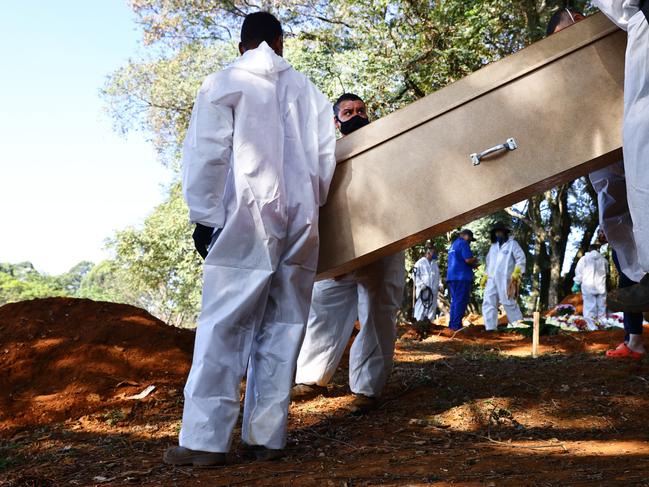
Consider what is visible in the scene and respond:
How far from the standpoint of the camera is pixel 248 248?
9.95 feet

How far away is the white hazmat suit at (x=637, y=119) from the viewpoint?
2.58 meters

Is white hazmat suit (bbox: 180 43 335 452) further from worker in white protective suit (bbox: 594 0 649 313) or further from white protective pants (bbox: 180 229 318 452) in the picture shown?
worker in white protective suit (bbox: 594 0 649 313)

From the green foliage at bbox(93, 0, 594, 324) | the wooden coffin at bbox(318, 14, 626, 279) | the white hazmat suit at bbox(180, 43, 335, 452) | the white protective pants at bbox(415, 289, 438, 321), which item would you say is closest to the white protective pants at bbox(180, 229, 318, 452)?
the white hazmat suit at bbox(180, 43, 335, 452)

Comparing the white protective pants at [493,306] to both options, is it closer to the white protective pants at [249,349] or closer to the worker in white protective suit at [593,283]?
the worker in white protective suit at [593,283]

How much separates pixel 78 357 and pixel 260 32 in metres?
3.01

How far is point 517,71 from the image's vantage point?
3127 mm

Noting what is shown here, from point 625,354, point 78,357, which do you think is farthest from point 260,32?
point 625,354

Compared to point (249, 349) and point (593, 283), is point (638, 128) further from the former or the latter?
point (593, 283)

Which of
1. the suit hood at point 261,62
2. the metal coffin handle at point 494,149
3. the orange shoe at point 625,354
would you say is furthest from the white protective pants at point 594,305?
the suit hood at point 261,62

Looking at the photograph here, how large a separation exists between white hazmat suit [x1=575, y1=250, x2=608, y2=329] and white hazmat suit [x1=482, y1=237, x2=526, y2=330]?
7.45 ft

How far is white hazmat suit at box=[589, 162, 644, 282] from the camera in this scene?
12.0 ft

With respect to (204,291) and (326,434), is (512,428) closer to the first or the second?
(326,434)

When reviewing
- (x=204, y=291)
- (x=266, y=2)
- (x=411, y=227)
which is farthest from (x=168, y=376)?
(x=266, y=2)

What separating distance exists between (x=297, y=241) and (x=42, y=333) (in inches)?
129
